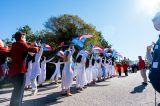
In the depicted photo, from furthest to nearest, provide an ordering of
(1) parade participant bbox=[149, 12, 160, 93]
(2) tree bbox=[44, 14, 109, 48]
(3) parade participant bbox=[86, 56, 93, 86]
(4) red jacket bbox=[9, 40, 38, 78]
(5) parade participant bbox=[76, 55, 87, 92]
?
(2) tree bbox=[44, 14, 109, 48]
(3) parade participant bbox=[86, 56, 93, 86]
(5) parade participant bbox=[76, 55, 87, 92]
(4) red jacket bbox=[9, 40, 38, 78]
(1) parade participant bbox=[149, 12, 160, 93]

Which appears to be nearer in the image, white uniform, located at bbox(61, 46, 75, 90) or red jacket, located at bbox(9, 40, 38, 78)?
red jacket, located at bbox(9, 40, 38, 78)

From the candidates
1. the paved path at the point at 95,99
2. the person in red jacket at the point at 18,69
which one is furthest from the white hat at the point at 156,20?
the paved path at the point at 95,99

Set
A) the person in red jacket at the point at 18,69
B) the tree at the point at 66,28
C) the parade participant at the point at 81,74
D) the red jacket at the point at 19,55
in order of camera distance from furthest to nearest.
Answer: the tree at the point at 66,28, the parade participant at the point at 81,74, the red jacket at the point at 19,55, the person in red jacket at the point at 18,69

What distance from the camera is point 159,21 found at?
279 cm

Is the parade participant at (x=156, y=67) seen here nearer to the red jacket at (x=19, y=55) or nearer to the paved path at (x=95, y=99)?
the red jacket at (x=19, y=55)

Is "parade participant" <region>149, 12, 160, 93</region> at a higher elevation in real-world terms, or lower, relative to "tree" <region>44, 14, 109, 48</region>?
lower

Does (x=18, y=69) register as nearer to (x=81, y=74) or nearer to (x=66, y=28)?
(x=81, y=74)

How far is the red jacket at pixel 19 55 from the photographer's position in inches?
255

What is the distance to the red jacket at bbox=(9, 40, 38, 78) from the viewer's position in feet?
21.2

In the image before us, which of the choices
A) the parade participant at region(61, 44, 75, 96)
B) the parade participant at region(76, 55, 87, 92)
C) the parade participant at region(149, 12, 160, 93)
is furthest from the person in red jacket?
the parade participant at region(76, 55, 87, 92)

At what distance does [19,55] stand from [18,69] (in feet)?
1.12

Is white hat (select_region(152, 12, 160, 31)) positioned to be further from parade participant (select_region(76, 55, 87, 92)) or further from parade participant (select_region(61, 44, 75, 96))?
parade participant (select_region(76, 55, 87, 92))

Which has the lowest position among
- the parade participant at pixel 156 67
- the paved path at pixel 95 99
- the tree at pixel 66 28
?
the paved path at pixel 95 99

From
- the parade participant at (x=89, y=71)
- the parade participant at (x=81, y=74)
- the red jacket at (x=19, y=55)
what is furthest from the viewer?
the parade participant at (x=89, y=71)
